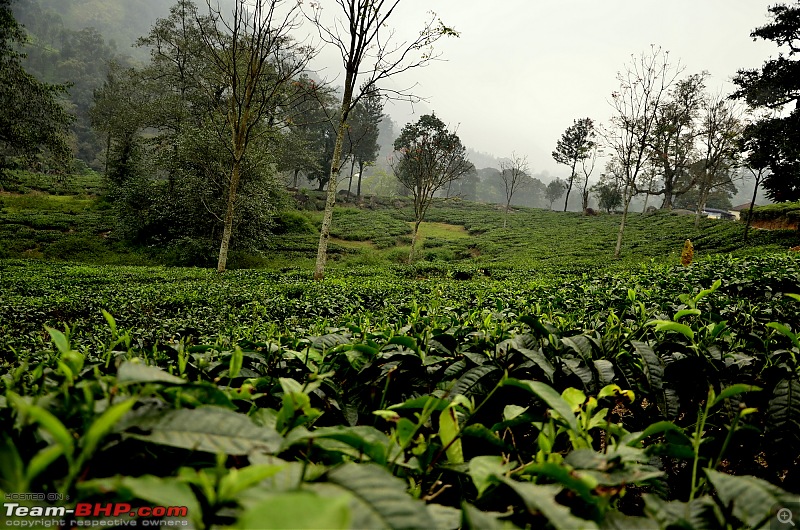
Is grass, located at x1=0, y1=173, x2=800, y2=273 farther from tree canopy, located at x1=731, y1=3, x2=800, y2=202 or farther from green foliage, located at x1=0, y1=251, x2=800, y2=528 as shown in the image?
green foliage, located at x1=0, y1=251, x2=800, y2=528

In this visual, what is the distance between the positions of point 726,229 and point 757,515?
86.0ft

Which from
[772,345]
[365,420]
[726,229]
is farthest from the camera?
[726,229]

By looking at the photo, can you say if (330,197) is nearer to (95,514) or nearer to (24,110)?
(95,514)

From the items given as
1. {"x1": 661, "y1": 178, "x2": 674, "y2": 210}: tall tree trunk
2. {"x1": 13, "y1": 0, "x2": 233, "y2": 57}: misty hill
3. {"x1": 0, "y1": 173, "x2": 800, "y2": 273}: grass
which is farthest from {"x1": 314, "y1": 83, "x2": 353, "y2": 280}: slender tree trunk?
{"x1": 13, "y1": 0, "x2": 233, "y2": 57}: misty hill

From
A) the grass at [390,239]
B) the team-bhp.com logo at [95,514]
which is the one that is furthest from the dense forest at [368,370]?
the grass at [390,239]

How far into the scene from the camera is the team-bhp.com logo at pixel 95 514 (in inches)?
21.3

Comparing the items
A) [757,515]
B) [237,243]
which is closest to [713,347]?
[757,515]

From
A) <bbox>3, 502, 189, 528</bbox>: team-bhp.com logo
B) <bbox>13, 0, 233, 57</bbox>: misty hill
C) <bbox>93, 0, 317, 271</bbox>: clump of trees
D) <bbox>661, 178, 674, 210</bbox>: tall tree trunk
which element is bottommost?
<bbox>3, 502, 189, 528</bbox>: team-bhp.com logo

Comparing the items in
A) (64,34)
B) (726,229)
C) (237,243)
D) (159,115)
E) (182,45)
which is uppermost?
(64,34)

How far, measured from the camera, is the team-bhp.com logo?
541mm

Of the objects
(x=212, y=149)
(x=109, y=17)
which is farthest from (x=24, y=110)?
(x=109, y=17)

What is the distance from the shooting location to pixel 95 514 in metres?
0.56

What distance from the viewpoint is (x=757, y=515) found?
639mm

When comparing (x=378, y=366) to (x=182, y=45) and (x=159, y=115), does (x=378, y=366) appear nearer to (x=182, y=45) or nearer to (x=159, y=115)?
(x=159, y=115)
